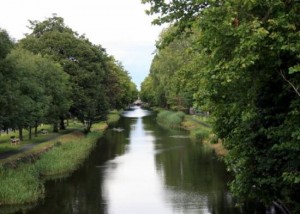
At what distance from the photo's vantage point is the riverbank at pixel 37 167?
25062 millimetres

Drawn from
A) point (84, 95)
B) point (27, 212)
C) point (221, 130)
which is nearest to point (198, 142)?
point (84, 95)

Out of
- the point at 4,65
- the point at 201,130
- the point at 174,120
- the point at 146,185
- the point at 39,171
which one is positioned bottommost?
the point at 146,185

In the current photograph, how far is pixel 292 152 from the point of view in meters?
12.3

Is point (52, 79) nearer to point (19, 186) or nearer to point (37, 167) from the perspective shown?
A: point (37, 167)

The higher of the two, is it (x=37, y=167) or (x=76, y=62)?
(x=76, y=62)

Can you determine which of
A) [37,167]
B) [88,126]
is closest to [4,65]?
[37,167]

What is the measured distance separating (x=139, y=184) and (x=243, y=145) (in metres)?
17.8

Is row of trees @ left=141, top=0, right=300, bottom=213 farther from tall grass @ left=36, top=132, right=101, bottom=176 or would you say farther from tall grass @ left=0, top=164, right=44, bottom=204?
tall grass @ left=36, top=132, right=101, bottom=176

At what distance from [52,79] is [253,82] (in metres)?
35.6

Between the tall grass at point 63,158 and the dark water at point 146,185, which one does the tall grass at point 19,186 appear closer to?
the dark water at point 146,185

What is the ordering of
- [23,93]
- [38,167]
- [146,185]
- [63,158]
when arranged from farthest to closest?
1. [23,93]
2. [63,158]
3. [38,167]
4. [146,185]

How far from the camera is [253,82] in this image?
1286cm

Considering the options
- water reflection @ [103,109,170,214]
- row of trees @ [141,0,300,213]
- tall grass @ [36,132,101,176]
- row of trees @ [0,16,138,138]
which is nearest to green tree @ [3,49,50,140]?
row of trees @ [0,16,138,138]

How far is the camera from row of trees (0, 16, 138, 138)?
30234mm
